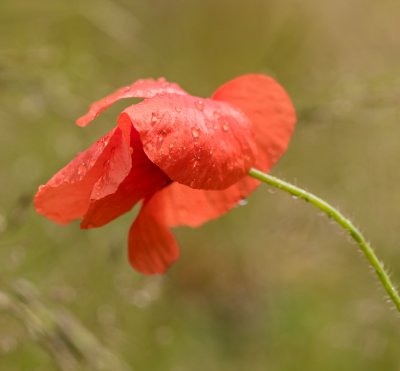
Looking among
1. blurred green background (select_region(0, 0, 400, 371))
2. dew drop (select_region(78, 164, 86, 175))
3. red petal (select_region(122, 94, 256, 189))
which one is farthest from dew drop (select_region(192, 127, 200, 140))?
blurred green background (select_region(0, 0, 400, 371))

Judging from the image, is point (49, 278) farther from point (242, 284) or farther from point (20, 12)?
point (20, 12)

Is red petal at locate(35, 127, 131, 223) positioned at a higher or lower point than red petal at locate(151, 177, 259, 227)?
lower

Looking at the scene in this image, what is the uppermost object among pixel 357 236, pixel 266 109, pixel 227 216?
pixel 227 216

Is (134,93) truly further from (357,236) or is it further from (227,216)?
(227,216)

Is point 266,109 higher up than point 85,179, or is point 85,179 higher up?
point 266,109

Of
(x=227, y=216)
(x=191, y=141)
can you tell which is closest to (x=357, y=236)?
(x=191, y=141)

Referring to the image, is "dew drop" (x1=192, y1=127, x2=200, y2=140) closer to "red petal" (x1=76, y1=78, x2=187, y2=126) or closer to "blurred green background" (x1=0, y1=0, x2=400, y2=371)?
"red petal" (x1=76, y1=78, x2=187, y2=126)

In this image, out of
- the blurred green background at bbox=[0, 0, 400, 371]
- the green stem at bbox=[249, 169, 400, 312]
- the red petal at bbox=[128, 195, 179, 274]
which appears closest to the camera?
the green stem at bbox=[249, 169, 400, 312]
